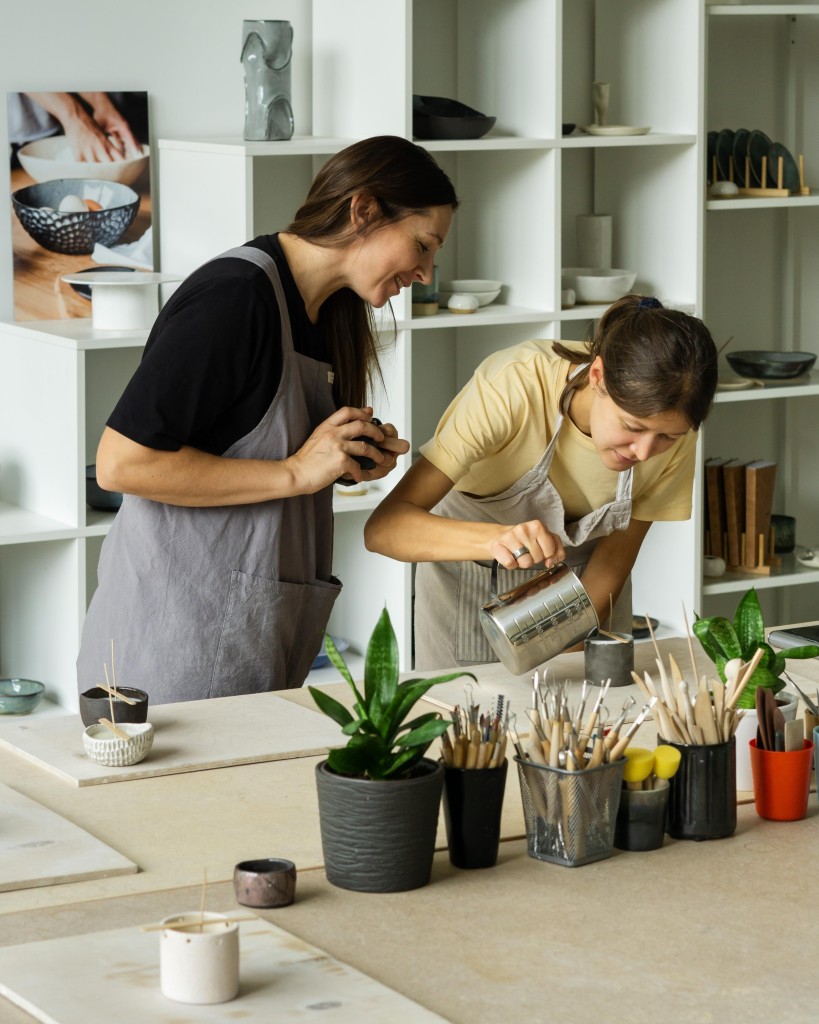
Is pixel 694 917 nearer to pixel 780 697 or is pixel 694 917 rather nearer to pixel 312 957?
pixel 312 957

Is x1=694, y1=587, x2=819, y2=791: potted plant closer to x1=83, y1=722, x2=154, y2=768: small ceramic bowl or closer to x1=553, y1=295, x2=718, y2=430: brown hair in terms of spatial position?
x1=553, y1=295, x2=718, y2=430: brown hair

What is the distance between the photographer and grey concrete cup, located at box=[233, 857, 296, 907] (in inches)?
58.6

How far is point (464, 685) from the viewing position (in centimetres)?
232

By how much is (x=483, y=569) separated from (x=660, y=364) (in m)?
0.64

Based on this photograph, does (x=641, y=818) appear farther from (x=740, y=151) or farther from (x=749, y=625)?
(x=740, y=151)

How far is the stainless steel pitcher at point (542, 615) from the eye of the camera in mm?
2217

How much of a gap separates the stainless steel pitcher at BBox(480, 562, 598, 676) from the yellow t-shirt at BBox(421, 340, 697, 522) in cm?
31

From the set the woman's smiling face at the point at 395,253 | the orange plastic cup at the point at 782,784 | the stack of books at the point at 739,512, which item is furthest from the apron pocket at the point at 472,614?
the stack of books at the point at 739,512

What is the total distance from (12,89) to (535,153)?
4.19ft

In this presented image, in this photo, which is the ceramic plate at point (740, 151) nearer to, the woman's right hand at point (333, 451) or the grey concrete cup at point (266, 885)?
the woman's right hand at point (333, 451)

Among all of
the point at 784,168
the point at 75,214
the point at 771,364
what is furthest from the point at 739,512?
the point at 75,214

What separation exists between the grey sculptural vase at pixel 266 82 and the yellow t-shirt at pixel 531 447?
122 cm

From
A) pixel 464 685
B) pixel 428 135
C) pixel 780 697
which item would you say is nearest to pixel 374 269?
pixel 464 685

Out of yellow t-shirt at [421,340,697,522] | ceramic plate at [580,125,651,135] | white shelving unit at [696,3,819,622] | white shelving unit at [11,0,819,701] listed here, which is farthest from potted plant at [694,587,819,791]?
white shelving unit at [696,3,819,622]
